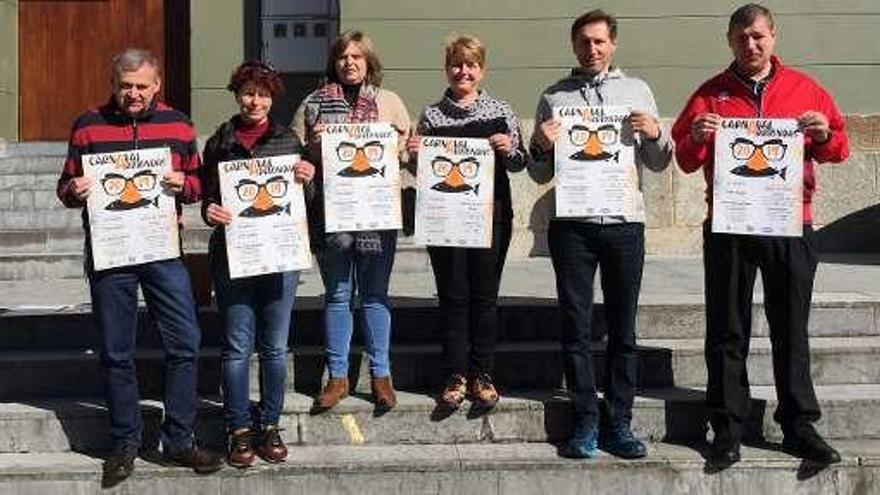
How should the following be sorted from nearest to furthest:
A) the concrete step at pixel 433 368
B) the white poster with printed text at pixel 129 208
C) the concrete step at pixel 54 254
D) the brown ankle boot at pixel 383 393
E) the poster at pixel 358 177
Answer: the white poster with printed text at pixel 129 208 → the poster at pixel 358 177 → the brown ankle boot at pixel 383 393 → the concrete step at pixel 433 368 → the concrete step at pixel 54 254

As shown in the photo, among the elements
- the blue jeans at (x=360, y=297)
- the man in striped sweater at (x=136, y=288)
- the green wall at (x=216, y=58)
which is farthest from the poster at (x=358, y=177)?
the green wall at (x=216, y=58)

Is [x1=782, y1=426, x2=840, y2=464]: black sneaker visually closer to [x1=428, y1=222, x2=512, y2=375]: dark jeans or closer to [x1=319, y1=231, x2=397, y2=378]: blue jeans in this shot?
[x1=428, y1=222, x2=512, y2=375]: dark jeans

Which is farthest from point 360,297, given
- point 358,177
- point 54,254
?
point 54,254

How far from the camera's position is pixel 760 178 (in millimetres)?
4453

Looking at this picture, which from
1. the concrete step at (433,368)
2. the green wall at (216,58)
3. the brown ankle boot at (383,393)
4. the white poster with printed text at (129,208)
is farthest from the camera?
the green wall at (216,58)

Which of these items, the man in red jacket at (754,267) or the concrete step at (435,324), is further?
the concrete step at (435,324)

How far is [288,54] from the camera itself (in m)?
9.84

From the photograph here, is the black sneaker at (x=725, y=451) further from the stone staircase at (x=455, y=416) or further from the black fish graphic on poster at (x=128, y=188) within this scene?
the black fish graphic on poster at (x=128, y=188)

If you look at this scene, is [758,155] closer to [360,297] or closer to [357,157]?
[357,157]

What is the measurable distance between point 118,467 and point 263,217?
4.17 ft

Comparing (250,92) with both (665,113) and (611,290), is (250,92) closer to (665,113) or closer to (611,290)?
(611,290)

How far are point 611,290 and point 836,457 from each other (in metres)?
1.24

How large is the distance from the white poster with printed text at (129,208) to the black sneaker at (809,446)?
2.92m

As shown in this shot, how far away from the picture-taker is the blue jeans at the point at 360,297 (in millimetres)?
4805
